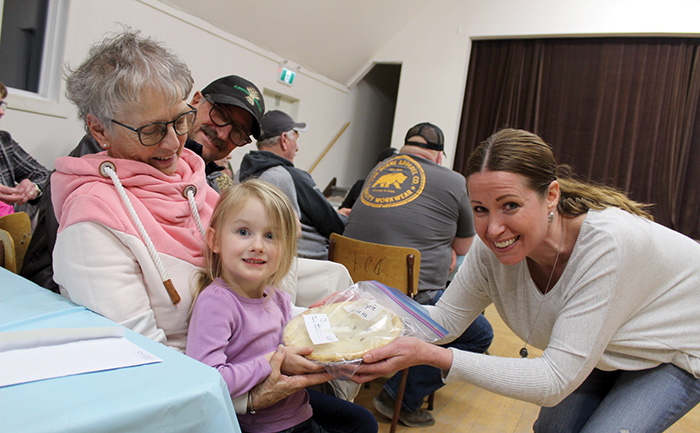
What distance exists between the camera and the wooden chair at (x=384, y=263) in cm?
211

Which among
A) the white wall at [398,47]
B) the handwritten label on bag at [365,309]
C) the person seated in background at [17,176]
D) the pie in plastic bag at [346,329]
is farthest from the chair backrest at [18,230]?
the white wall at [398,47]

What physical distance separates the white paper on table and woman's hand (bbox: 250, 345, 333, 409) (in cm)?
32

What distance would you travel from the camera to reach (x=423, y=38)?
6520 millimetres

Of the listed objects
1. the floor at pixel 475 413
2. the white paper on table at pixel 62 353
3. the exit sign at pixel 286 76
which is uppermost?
the exit sign at pixel 286 76

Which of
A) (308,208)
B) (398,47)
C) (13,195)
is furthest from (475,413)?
(398,47)

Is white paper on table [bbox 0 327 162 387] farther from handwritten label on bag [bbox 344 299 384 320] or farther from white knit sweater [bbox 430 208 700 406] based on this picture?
white knit sweater [bbox 430 208 700 406]

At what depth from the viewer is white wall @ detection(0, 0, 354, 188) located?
3.20 meters

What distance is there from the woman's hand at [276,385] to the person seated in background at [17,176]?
2.24 m

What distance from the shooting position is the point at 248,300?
1.13m

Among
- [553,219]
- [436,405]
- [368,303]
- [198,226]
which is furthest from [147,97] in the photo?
[436,405]

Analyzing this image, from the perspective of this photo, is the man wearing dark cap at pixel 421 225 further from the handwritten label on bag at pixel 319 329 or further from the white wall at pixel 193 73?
the white wall at pixel 193 73

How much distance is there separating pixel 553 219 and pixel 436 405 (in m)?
1.50

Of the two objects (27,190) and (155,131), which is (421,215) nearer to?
(155,131)

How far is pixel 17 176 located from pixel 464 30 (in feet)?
17.8
